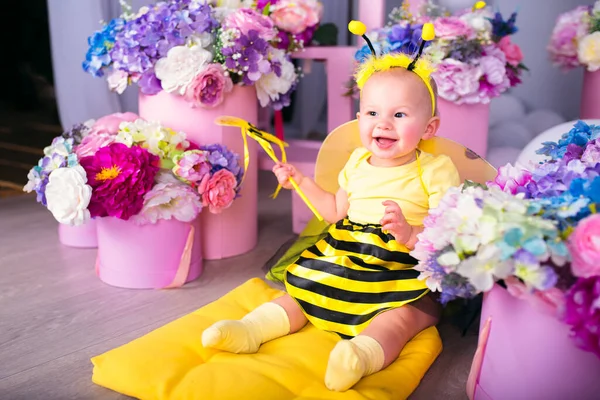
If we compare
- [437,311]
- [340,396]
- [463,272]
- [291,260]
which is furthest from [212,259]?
[463,272]

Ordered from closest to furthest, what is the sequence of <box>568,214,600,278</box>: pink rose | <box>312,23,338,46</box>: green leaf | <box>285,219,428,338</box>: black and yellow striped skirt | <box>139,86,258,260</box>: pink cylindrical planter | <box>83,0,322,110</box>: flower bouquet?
<box>568,214,600,278</box>: pink rose → <box>285,219,428,338</box>: black and yellow striped skirt → <box>83,0,322,110</box>: flower bouquet → <box>139,86,258,260</box>: pink cylindrical planter → <box>312,23,338,46</box>: green leaf

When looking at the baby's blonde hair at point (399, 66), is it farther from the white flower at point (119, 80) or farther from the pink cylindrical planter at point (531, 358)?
the white flower at point (119, 80)

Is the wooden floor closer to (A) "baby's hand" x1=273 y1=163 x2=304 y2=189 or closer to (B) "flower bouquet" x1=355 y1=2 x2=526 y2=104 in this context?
(A) "baby's hand" x1=273 y1=163 x2=304 y2=189

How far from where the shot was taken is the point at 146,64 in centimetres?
183

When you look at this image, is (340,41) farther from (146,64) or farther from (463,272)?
(463,272)

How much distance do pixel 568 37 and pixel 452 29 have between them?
65 cm

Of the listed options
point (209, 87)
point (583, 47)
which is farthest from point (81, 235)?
point (583, 47)

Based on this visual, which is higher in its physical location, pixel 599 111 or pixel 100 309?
pixel 599 111

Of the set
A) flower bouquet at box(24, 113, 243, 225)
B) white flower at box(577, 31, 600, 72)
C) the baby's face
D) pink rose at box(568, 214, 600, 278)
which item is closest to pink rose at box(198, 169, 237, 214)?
flower bouquet at box(24, 113, 243, 225)

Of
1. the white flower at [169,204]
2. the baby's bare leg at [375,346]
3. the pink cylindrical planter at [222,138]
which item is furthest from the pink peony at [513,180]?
the pink cylindrical planter at [222,138]

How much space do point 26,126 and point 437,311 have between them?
343cm

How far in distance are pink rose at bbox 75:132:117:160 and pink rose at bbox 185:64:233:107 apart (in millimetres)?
248

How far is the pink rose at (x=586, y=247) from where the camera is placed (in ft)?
3.18

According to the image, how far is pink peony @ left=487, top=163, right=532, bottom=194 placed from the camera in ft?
4.06
